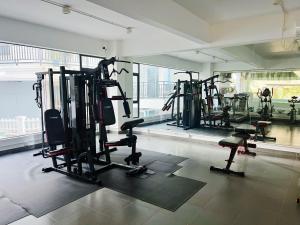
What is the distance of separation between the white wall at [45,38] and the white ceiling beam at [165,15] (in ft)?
8.98

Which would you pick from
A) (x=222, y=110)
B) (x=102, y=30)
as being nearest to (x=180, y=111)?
(x=222, y=110)

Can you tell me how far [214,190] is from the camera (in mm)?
3219

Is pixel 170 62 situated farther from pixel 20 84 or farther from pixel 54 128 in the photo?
pixel 54 128

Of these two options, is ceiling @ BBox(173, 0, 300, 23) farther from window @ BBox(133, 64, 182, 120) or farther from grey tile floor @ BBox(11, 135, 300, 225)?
window @ BBox(133, 64, 182, 120)

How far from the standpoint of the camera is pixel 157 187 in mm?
3303

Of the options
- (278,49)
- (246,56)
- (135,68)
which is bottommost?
(135,68)

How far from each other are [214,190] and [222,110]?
466 centimetres

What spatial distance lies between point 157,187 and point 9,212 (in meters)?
1.84

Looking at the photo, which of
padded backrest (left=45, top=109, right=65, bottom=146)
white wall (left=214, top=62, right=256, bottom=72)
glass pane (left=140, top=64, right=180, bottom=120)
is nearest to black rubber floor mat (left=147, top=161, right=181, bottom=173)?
padded backrest (left=45, top=109, right=65, bottom=146)

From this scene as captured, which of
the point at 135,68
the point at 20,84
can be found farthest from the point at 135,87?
the point at 20,84

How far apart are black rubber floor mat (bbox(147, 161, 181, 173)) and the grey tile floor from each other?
0.15 metres

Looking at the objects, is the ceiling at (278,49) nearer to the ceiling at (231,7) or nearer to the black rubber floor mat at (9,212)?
the ceiling at (231,7)

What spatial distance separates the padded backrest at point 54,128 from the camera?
147 inches

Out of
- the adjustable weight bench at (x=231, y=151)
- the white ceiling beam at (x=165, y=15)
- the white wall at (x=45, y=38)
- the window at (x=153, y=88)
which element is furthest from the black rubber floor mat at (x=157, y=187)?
the window at (x=153, y=88)
